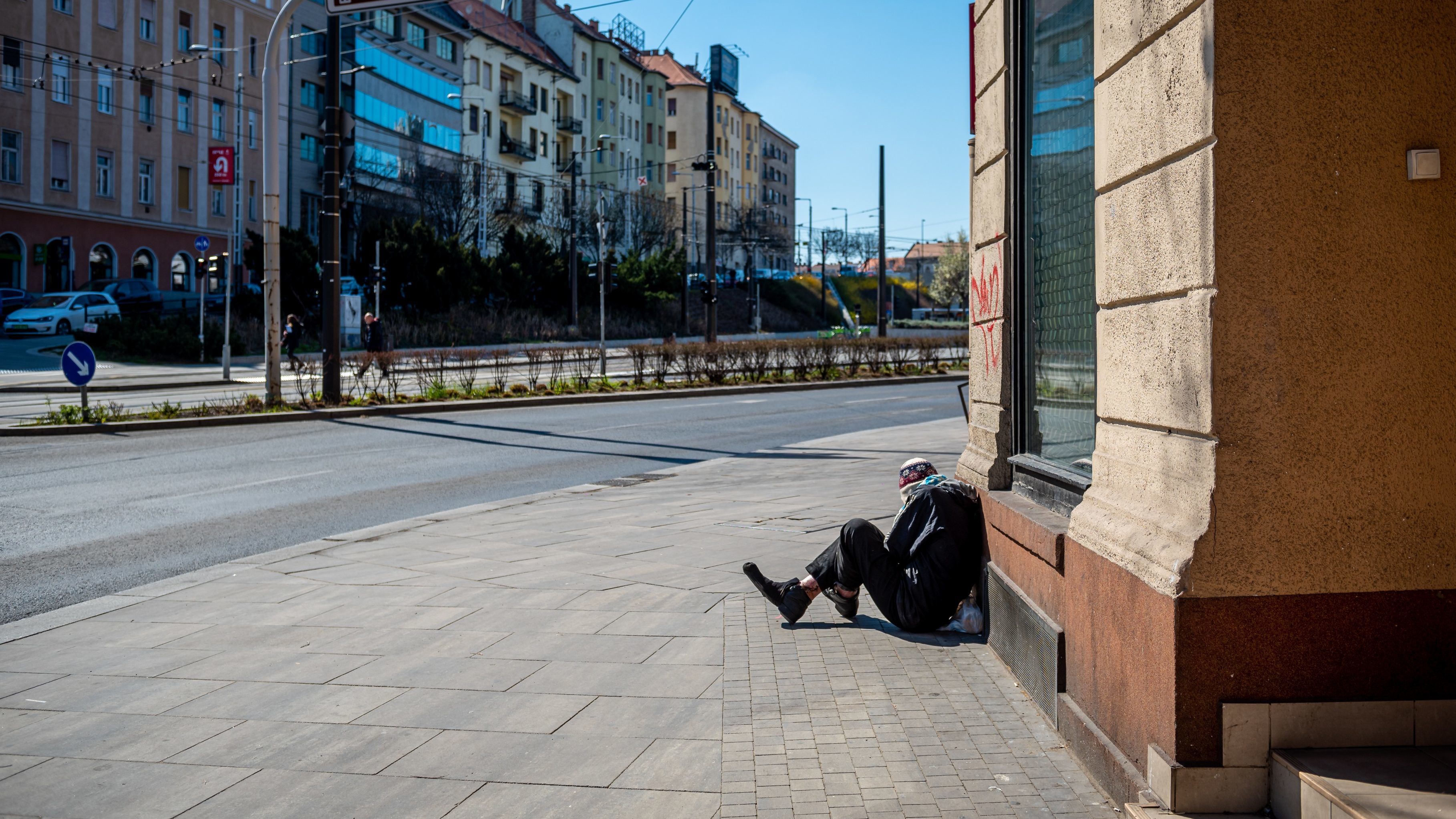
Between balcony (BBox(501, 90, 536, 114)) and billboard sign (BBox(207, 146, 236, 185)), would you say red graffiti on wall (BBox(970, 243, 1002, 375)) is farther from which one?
balcony (BBox(501, 90, 536, 114))

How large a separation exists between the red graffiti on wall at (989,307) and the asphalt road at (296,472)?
5441 mm

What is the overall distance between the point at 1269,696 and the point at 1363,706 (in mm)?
240

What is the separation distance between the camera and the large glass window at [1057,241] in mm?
5074

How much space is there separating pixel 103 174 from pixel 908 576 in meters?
50.9

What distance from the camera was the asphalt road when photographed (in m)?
9.30

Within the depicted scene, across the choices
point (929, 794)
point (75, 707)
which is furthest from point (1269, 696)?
point (75, 707)

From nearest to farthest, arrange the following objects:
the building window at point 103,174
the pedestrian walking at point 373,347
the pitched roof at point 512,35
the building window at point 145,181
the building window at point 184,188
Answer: the pedestrian walking at point 373,347
the building window at point 103,174
the building window at point 145,181
the building window at point 184,188
the pitched roof at point 512,35

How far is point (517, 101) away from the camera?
78.2 m

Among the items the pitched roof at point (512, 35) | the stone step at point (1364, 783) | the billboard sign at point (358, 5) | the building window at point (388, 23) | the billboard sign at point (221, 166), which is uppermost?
the pitched roof at point (512, 35)

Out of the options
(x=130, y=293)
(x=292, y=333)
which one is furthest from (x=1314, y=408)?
(x=130, y=293)

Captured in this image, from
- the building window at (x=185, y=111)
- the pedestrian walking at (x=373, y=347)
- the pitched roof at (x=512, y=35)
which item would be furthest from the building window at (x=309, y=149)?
the pedestrian walking at (x=373, y=347)

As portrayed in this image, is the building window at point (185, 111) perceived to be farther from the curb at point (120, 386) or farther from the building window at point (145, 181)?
the curb at point (120, 386)

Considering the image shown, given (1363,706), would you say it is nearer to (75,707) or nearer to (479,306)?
(75,707)

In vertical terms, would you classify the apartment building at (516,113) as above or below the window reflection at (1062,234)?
above
